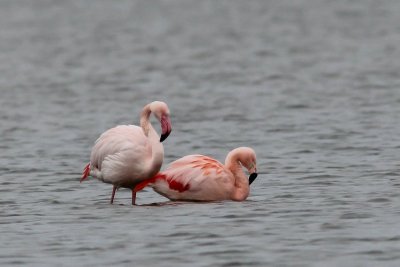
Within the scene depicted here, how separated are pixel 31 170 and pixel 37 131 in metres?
3.82

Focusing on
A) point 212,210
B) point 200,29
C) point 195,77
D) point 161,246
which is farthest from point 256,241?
point 200,29

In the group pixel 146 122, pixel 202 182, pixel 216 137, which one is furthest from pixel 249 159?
pixel 216 137

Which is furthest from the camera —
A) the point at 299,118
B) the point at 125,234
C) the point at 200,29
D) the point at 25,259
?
the point at 200,29

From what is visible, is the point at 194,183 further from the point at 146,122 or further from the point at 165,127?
the point at 146,122

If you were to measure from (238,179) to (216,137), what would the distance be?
16.9 feet

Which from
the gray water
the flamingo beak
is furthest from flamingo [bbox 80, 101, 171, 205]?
the gray water

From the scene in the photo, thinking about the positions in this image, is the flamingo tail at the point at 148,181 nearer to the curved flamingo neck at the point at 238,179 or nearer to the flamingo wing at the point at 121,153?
the flamingo wing at the point at 121,153

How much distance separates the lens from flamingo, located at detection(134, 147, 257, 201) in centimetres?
1263

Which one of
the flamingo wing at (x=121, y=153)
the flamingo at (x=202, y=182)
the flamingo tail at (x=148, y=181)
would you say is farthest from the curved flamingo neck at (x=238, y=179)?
the flamingo wing at (x=121, y=153)

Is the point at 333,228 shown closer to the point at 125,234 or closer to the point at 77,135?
the point at 125,234

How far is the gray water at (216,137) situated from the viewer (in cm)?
1052

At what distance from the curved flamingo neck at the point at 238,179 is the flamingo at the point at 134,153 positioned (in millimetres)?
741

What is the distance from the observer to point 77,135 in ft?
61.2

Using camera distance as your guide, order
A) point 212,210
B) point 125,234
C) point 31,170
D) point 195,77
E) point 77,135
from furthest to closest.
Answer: point 195,77 → point 77,135 → point 31,170 → point 212,210 → point 125,234
